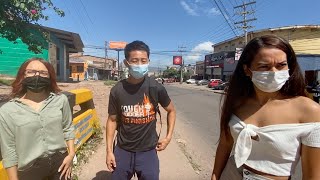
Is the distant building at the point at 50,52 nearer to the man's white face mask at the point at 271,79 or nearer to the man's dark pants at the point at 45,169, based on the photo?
the man's dark pants at the point at 45,169

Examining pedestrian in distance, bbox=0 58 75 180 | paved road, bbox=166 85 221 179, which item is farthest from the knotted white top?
paved road, bbox=166 85 221 179

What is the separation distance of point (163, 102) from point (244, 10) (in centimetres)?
3062

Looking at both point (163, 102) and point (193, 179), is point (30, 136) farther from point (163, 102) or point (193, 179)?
point (193, 179)

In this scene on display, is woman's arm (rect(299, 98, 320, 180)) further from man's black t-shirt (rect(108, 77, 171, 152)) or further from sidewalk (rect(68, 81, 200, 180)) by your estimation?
sidewalk (rect(68, 81, 200, 180))

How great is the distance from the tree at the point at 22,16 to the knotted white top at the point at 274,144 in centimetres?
560

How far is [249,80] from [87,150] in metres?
4.27

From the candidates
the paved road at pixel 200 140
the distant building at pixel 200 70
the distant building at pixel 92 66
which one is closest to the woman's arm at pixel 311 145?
the paved road at pixel 200 140

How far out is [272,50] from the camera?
1.85 meters

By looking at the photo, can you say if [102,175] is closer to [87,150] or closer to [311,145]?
[87,150]

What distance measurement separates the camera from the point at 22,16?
7.00m

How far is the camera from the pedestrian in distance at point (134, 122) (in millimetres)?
2904

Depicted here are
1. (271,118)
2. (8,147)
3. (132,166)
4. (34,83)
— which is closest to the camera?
(271,118)

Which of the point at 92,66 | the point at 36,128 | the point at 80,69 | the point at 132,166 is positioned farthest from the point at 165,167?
the point at 92,66

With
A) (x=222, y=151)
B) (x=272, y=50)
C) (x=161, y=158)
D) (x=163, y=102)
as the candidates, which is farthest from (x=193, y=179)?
(x=272, y=50)
